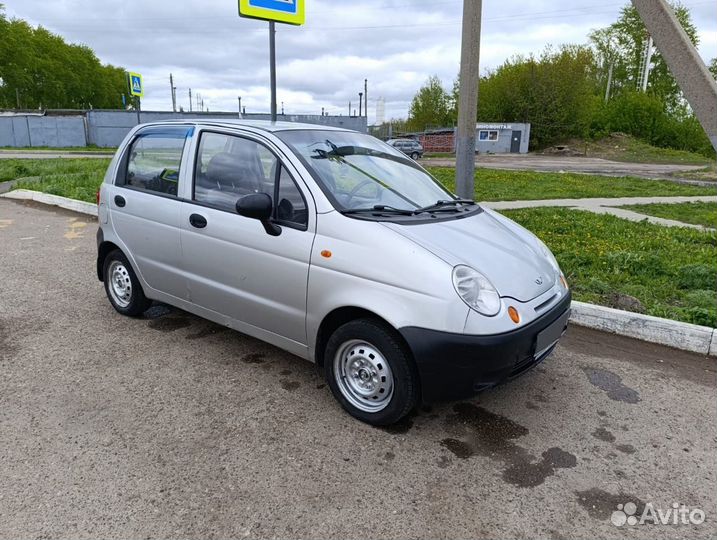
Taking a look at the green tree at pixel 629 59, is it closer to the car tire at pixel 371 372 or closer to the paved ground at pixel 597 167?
the paved ground at pixel 597 167

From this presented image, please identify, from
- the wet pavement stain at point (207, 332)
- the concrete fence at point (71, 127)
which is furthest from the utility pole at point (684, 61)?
the concrete fence at point (71, 127)

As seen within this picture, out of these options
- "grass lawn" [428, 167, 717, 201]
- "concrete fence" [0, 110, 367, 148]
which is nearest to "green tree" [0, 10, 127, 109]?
"concrete fence" [0, 110, 367, 148]

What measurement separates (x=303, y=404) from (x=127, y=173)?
2687 mm

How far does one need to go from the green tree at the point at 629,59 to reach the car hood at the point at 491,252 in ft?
211

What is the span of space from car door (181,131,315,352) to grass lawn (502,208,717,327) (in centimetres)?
302

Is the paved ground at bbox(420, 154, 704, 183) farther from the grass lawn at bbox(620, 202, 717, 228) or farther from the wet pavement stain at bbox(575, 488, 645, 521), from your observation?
the wet pavement stain at bbox(575, 488, 645, 521)

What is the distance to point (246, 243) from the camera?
144 inches

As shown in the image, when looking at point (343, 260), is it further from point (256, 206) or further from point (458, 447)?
point (458, 447)

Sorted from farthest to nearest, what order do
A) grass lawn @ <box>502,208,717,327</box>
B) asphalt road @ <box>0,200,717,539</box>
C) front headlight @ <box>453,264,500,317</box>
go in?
1. grass lawn @ <box>502,208,717,327</box>
2. front headlight @ <box>453,264,500,317</box>
3. asphalt road @ <box>0,200,717,539</box>

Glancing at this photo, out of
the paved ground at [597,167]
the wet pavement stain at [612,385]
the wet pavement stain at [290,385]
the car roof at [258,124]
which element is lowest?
the wet pavement stain at [290,385]

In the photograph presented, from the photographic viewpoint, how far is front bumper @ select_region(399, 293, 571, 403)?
2848 mm

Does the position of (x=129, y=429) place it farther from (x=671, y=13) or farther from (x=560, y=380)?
(x=671, y=13)

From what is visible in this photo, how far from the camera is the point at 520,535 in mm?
2408

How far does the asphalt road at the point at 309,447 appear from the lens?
2484mm
